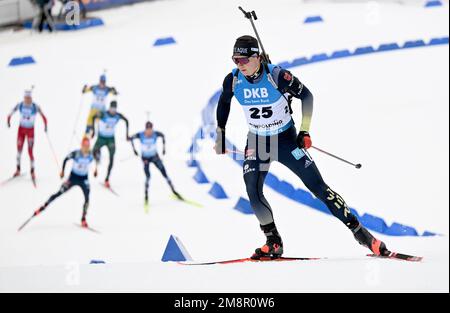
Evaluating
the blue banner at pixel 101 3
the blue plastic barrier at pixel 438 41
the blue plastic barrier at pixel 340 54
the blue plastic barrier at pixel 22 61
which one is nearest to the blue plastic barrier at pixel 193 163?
the blue plastic barrier at pixel 22 61

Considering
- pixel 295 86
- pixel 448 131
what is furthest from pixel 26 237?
pixel 448 131

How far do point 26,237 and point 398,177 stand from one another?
3137 mm

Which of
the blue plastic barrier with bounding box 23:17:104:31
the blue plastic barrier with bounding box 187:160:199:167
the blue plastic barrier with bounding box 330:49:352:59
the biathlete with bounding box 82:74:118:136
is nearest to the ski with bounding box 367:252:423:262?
the blue plastic barrier with bounding box 187:160:199:167

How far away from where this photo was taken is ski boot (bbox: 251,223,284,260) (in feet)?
17.8

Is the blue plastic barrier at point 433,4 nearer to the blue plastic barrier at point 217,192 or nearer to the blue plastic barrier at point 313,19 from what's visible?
the blue plastic barrier at point 313,19

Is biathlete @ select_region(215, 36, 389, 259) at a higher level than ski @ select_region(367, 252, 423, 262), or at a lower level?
higher

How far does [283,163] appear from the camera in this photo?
17.4 ft

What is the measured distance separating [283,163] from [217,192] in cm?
321

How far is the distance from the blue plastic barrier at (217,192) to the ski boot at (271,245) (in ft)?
9.33

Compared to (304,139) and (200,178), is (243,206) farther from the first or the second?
(304,139)

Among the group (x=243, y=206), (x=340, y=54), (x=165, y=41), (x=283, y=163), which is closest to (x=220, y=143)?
(x=283, y=163)

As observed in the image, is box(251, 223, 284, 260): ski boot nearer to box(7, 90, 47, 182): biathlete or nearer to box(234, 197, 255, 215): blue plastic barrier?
box(234, 197, 255, 215): blue plastic barrier

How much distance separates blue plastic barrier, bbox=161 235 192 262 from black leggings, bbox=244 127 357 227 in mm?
736

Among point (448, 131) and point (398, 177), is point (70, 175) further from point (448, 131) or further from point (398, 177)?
point (448, 131)
